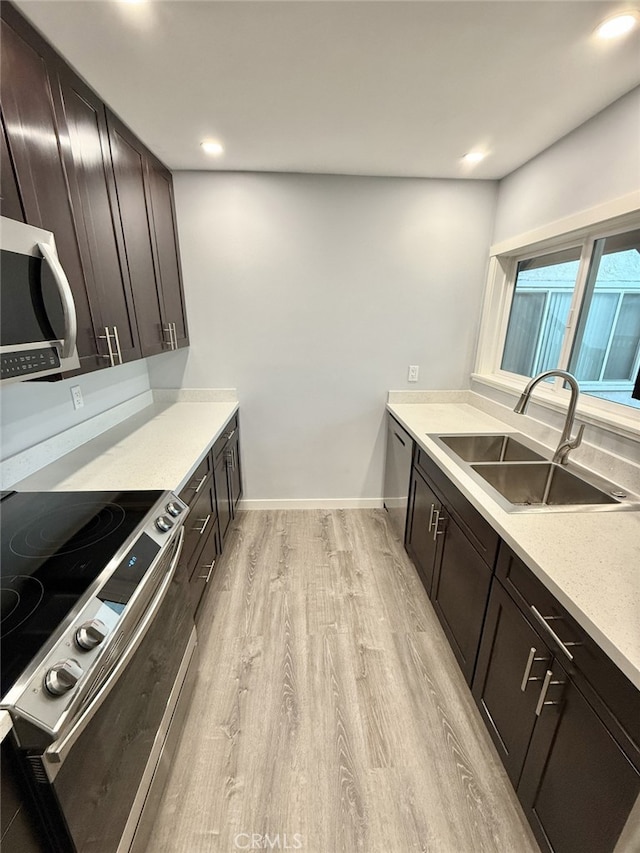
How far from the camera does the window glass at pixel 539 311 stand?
1.96 meters

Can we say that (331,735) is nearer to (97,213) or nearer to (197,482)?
(197,482)

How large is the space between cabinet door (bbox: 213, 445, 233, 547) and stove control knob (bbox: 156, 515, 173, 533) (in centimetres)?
81

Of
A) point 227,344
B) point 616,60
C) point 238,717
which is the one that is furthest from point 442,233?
point 238,717

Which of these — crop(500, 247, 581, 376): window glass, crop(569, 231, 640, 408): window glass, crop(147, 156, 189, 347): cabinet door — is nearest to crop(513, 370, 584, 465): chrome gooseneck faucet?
crop(569, 231, 640, 408): window glass

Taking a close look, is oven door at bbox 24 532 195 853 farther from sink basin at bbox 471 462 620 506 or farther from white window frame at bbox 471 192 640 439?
white window frame at bbox 471 192 640 439

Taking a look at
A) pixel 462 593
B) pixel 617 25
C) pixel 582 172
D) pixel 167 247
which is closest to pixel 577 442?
pixel 462 593

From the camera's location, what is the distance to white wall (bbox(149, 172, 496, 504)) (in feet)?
7.88

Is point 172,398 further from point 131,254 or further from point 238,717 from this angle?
point 238,717

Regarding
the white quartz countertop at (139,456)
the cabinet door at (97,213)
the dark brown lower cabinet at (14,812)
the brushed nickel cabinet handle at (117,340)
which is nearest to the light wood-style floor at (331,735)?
the dark brown lower cabinet at (14,812)

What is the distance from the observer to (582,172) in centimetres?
167

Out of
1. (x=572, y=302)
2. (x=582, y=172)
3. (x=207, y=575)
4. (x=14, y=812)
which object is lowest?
(x=207, y=575)

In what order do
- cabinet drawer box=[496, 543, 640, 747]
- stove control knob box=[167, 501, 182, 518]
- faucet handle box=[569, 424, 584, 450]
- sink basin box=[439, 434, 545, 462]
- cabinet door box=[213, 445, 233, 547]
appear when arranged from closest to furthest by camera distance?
cabinet drawer box=[496, 543, 640, 747]
stove control knob box=[167, 501, 182, 518]
faucet handle box=[569, 424, 584, 450]
sink basin box=[439, 434, 545, 462]
cabinet door box=[213, 445, 233, 547]

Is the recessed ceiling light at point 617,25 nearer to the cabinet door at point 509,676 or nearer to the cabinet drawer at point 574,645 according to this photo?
the cabinet drawer at point 574,645

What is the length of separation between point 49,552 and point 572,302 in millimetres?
2400
